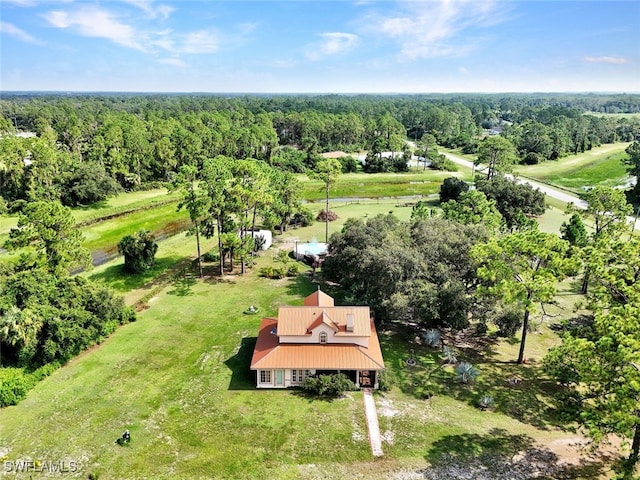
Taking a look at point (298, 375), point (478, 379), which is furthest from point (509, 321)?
point (298, 375)

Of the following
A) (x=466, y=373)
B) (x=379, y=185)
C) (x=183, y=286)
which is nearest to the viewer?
(x=466, y=373)

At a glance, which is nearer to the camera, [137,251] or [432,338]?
[432,338]

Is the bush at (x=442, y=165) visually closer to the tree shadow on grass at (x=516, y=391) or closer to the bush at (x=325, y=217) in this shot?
the bush at (x=325, y=217)

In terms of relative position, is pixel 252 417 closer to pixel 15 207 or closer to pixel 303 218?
pixel 303 218

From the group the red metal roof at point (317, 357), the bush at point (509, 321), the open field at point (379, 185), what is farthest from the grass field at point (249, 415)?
the open field at point (379, 185)

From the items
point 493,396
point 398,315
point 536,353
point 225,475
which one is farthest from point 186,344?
point 536,353

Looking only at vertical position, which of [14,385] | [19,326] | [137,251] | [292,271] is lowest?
[14,385]
